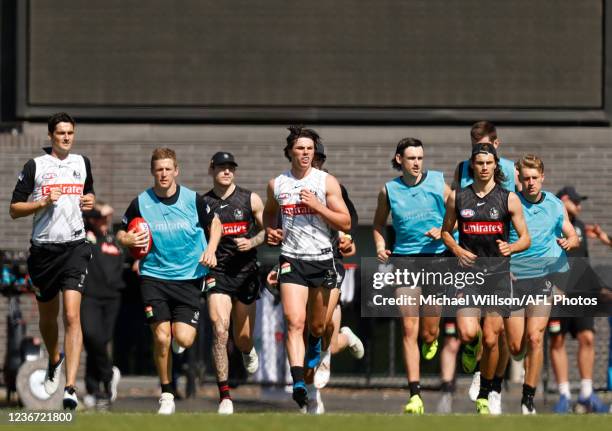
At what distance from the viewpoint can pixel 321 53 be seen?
1952 centimetres

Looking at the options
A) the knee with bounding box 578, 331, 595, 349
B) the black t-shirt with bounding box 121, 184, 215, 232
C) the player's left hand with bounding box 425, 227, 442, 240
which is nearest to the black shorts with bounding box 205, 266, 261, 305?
the black t-shirt with bounding box 121, 184, 215, 232

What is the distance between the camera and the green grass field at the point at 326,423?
1085 cm

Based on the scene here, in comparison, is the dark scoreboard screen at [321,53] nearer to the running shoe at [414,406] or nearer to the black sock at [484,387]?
the black sock at [484,387]

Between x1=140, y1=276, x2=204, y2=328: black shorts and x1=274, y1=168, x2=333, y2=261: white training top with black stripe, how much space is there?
0.95 m

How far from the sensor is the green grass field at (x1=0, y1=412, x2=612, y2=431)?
10852mm

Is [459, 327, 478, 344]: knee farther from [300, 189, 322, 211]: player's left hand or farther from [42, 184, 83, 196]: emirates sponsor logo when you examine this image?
[42, 184, 83, 196]: emirates sponsor logo

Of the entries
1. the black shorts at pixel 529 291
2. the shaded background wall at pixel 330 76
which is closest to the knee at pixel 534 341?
the black shorts at pixel 529 291

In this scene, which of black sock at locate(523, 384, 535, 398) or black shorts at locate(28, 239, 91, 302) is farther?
black sock at locate(523, 384, 535, 398)

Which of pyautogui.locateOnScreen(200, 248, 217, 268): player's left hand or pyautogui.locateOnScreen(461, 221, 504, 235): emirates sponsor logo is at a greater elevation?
pyautogui.locateOnScreen(461, 221, 504, 235): emirates sponsor logo

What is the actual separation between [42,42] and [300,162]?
730cm

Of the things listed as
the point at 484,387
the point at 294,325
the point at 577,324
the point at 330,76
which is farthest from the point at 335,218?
the point at 330,76

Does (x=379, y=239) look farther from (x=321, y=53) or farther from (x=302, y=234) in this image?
(x=321, y=53)

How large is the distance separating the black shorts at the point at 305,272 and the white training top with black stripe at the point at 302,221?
0.15 feet

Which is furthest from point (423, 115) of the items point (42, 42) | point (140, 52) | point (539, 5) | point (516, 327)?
point (516, 327)
